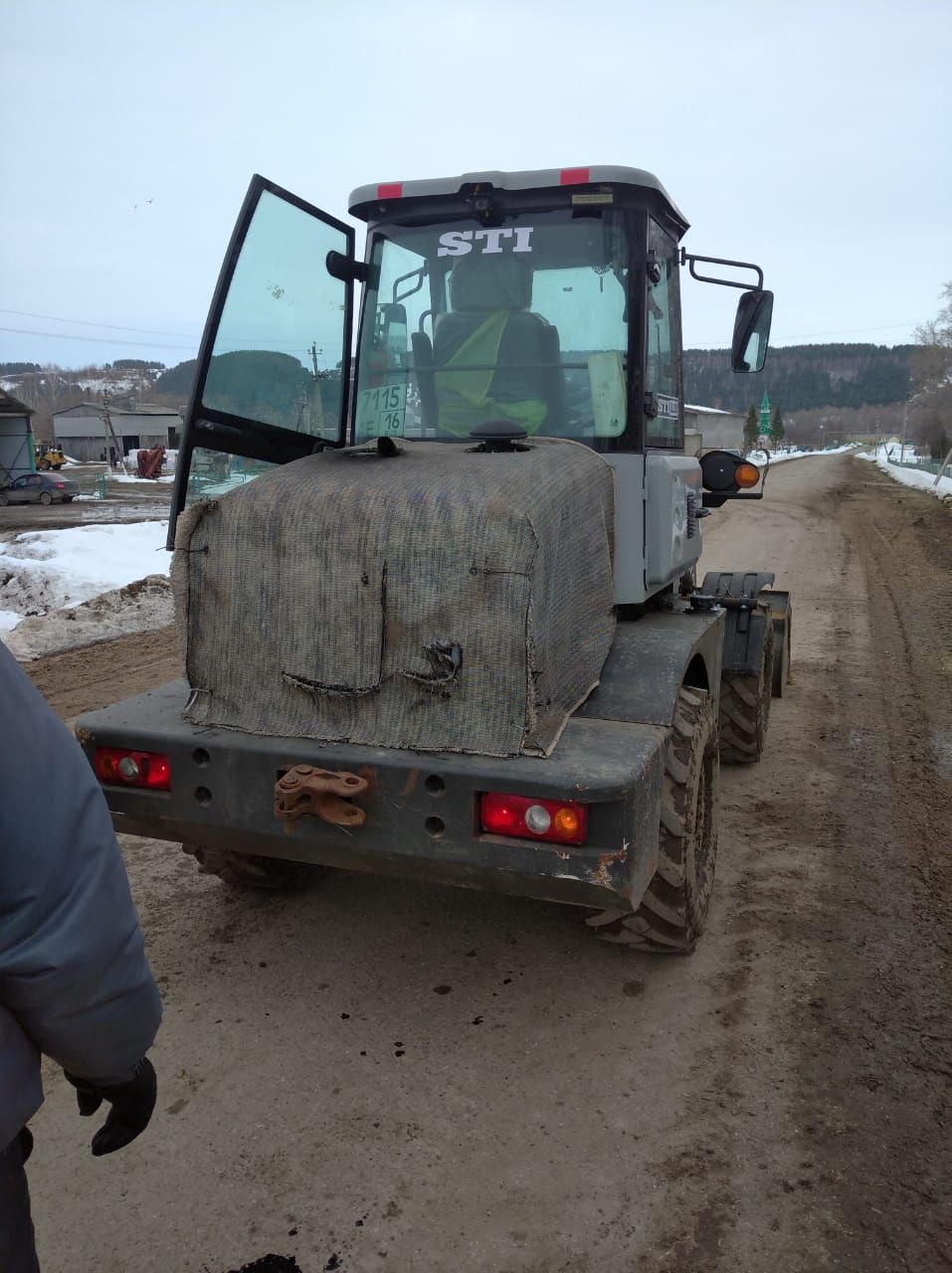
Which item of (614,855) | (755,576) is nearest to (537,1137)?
(614,855)

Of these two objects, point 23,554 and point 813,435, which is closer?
point 23,554

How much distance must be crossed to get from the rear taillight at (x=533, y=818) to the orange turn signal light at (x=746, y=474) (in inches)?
112

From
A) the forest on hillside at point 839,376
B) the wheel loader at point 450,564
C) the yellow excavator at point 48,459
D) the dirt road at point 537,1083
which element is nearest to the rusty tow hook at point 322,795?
the wheel loader at point 450,564

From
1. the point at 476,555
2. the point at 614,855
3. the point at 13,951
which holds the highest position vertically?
the point at 476,555

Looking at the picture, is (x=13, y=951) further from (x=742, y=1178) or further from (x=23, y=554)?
(x=23, y=554)

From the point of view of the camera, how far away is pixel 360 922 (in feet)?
12.9

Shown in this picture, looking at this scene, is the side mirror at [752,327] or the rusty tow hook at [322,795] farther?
the side mirror at [752,327]

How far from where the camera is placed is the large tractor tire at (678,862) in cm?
331

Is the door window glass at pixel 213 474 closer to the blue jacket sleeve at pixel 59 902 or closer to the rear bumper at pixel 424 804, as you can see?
the rear bumper at pixel 424 804

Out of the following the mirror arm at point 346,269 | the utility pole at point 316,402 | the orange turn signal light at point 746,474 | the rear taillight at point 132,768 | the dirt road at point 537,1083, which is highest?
the mirror arm at point 346,269

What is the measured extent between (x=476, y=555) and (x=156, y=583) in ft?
28.2

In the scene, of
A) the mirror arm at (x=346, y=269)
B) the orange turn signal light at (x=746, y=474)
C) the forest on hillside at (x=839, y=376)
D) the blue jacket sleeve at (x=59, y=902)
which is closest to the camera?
the blue jacket sleeve at (x=59, y=902)

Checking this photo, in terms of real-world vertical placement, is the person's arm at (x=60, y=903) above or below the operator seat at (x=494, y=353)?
below

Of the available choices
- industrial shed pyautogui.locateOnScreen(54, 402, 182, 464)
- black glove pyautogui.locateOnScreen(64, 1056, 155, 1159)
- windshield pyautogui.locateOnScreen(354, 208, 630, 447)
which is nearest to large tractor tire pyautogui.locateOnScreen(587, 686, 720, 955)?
windshield pyautogui.locateOnScreen(354, 208, 630, 447)
